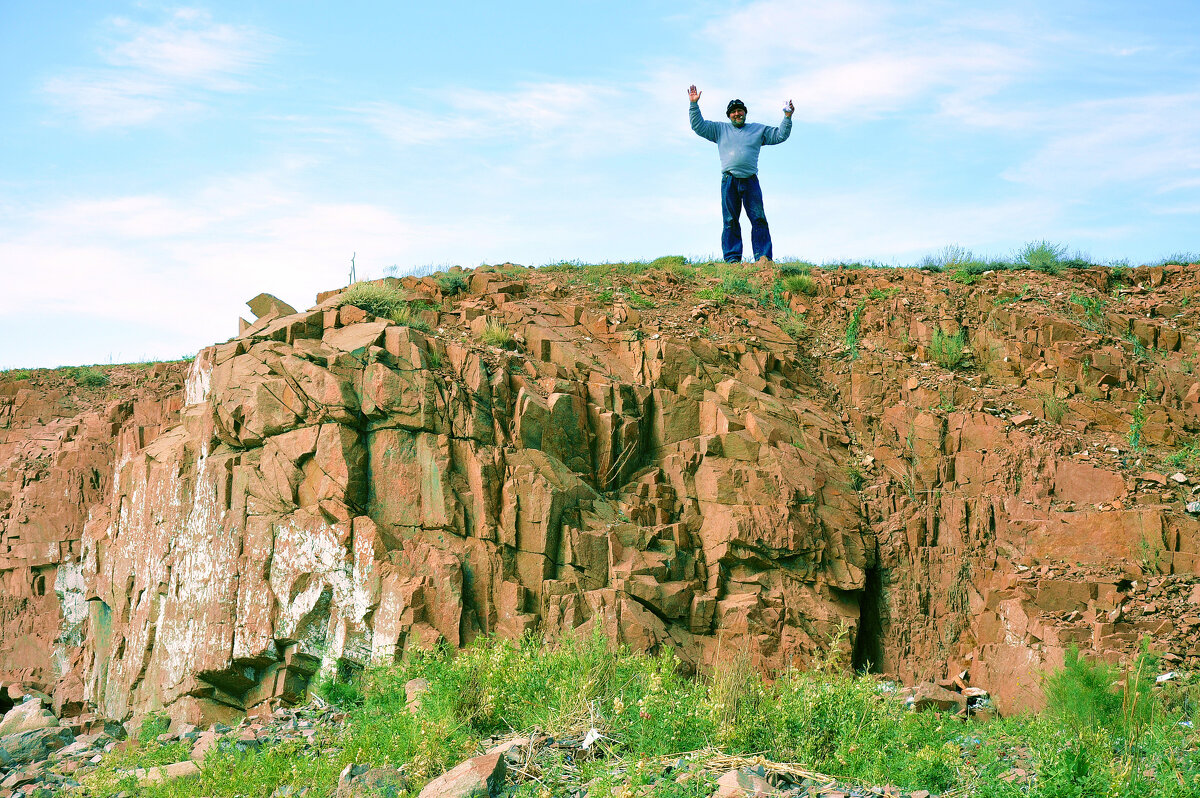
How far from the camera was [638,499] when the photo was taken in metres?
11.7

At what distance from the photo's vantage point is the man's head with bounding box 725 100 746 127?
16.9 metres

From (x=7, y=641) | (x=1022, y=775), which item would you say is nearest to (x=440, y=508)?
(x=1022, y=775)

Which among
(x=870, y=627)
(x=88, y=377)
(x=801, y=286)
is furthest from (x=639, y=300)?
(x=88, y=377)

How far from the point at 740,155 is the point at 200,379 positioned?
9771mm

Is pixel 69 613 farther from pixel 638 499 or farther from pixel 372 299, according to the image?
pixel 638 499

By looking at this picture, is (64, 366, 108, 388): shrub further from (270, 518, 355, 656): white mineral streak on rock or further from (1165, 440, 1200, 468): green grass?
(1165, 440, 1200, 468): green grass

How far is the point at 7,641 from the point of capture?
15133mm

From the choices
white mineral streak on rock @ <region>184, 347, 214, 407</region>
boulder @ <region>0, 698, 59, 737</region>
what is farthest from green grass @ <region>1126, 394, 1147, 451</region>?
boulder @ <region>0, 698, 59, 737</region>

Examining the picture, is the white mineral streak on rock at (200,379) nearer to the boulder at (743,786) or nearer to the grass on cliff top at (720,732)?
the grass on cliff top at (720,732)

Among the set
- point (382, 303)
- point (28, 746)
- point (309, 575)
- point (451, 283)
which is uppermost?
point (451, 283)

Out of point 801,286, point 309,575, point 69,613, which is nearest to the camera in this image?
point 309,575

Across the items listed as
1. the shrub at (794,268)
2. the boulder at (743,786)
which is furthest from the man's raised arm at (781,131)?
the boulder at (743,786)

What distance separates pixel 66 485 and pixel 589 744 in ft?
39.5

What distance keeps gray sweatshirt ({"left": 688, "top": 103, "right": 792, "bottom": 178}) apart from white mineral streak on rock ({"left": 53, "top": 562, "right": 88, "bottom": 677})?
12.3 meters
